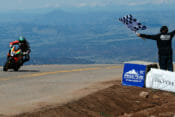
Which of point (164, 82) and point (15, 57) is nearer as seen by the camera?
point (164, 82)

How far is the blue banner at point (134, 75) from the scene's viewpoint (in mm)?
11070

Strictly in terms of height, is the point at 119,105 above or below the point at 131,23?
below

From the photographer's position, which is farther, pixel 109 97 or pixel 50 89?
pixel 50 89

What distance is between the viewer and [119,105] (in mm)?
8992

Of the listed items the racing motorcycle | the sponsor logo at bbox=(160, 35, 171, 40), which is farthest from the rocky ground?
the racing motorcycle

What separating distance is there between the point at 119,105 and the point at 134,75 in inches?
93.8

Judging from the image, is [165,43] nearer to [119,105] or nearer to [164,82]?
[164,82]

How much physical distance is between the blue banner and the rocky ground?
29cm

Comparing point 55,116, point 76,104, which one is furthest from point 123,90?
point 55,116

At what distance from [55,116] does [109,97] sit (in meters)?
2.29

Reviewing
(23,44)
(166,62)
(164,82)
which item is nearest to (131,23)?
(166,62)

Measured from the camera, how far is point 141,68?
11.1m

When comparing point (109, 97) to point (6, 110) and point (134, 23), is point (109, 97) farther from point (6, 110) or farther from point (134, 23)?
point (134, 23)

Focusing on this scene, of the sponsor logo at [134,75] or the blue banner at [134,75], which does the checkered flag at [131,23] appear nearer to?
the blue banner at [134,75]
